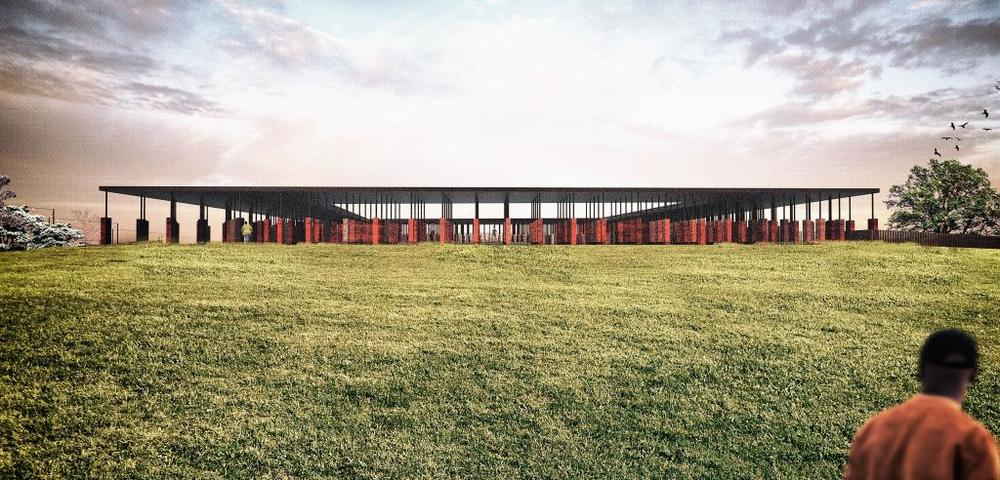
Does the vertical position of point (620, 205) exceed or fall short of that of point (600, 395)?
it exceeds it

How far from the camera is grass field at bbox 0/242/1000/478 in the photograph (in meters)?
8.19

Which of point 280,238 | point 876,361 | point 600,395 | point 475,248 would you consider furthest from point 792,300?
point 280,238

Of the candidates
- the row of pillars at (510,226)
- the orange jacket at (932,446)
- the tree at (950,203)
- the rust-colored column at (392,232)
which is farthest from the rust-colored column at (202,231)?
the tree at (950,203)

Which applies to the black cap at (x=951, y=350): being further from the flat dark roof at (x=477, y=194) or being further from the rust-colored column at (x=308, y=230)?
the rust-colored column at (x=308, y=230)

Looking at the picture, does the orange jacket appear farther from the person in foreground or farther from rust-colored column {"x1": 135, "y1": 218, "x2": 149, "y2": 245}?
rust-colored column {"x1": 135, "y1": 218, "x2": 149, "y2": 245}

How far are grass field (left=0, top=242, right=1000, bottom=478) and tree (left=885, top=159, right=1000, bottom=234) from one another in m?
30.6

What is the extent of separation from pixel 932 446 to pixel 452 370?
8.16 meters

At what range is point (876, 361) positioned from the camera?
11539 millimetres

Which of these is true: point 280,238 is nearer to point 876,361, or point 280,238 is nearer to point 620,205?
point 620,205

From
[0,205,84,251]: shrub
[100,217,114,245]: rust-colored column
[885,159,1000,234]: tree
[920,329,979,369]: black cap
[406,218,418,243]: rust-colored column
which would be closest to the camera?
[920,329,979,369]: black cap

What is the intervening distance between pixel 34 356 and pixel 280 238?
1978 centimetres

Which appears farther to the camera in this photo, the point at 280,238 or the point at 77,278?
the point at 280,238

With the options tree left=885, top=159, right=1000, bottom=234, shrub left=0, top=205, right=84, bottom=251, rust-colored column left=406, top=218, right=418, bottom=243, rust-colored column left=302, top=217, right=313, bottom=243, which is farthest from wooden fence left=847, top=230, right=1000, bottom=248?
A: shrub left=0, top=205, right=84, bottom=251

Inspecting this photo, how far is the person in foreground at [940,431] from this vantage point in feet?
9.69
